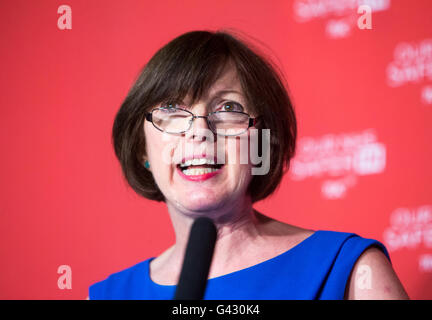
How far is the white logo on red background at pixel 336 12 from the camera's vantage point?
1871 mm

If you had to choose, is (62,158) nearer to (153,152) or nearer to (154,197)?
(154,197)

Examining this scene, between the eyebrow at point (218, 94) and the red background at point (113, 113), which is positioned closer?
the eyebrow at point (218, 94)

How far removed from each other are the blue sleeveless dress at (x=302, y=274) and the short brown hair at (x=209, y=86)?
9.0 inches

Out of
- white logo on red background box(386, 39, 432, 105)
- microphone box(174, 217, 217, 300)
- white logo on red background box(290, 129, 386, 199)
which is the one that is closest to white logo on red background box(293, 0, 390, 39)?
white logo on red background box(386, 39, 432, 105)

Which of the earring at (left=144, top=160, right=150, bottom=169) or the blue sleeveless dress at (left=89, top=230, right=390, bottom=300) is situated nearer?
Answer: the blue sleeveless dress at (left=89, top=230, right=390, bottom=300)

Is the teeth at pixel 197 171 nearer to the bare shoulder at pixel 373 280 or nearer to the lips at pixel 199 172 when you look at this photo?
the lips at pixel 199 172

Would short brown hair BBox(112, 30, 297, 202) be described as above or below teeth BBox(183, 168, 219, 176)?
above

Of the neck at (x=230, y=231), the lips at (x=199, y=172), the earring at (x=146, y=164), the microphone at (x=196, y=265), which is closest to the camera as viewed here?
the microphone at (x=196, y=265)

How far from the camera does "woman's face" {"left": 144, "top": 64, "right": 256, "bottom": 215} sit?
112cm

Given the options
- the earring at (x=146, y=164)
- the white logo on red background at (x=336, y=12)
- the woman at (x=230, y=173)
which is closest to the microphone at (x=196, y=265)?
the woman at (x=230, y=173)

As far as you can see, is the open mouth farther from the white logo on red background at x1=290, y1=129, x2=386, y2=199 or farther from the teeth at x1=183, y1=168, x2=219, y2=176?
the white logo on red background at x1=290, y1=129, x2=386, y2=199

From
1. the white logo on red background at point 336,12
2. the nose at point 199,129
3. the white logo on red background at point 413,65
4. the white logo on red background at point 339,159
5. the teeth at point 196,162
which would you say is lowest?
the white logo on red background at point 339,159

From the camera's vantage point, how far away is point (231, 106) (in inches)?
46.6
